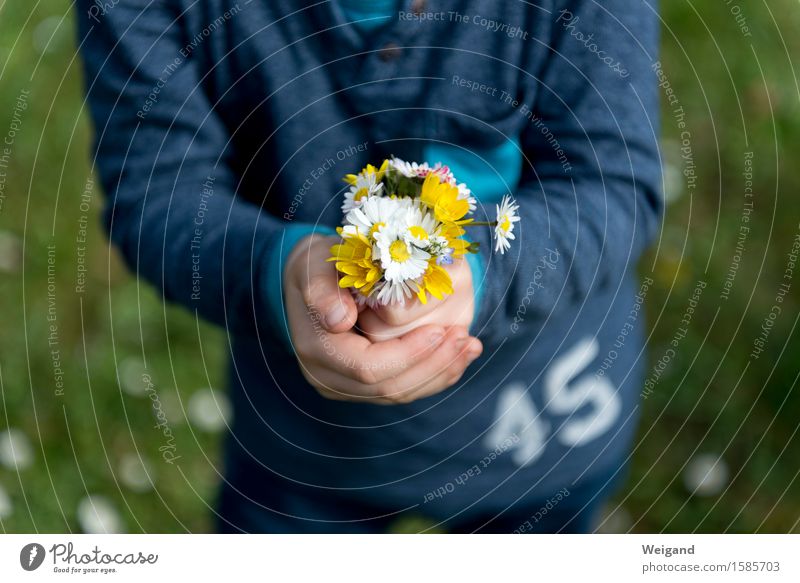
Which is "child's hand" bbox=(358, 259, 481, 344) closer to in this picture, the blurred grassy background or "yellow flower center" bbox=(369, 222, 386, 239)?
"yellow flower center" bbox=(369, 222, 386, 239)

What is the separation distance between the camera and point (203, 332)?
887mm

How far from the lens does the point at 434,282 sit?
16.0 inches

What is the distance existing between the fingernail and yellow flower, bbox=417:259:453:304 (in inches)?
1.5

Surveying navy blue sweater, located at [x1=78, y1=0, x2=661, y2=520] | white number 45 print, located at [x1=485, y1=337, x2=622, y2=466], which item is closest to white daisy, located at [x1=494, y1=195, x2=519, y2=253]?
navy blue sweater, located at [x1=78, y1=0, x2=661, y2=520]

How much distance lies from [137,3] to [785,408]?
0.61 metres

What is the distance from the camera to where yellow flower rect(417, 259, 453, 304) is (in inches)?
15.8

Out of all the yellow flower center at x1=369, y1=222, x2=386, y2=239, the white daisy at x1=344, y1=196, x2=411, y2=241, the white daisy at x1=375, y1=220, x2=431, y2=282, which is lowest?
the white daisy at x1=375, y1=220, x2=431, y2=282

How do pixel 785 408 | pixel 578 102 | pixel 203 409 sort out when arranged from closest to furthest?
pixel 578 102 → pixel 785 408 → pixel 203 409

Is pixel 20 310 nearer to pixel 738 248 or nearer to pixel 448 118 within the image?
pixel 448 118

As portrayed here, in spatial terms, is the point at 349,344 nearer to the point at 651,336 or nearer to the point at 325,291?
the point at 325,291

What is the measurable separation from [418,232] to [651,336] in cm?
44

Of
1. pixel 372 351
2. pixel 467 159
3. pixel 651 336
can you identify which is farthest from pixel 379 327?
pixel 651 336

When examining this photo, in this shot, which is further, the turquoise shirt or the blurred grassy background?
the blurred grassy background
